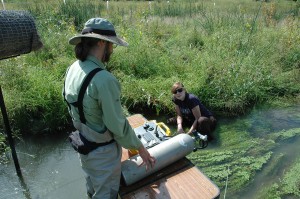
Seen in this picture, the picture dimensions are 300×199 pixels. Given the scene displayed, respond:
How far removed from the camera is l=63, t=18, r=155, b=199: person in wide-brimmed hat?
2.00 meters

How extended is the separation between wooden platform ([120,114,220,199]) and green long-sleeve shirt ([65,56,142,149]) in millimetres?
622

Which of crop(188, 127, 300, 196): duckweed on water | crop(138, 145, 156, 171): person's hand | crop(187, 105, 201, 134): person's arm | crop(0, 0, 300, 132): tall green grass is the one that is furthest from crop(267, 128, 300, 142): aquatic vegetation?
crop(138, 145, 156, 171): person's hand

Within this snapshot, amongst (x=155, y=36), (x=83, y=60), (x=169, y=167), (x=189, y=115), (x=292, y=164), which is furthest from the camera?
(x=155, y=36)

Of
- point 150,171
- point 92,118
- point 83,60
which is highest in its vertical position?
point 83,60

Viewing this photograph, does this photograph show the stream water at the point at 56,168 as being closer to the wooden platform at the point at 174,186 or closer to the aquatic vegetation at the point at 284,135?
the aquatic vegetation at the point at 284,135

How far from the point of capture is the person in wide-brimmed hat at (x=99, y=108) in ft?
6.55

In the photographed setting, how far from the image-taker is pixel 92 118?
A: 2.17 meters

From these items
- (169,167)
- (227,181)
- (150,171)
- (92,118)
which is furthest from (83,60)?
(227,181)

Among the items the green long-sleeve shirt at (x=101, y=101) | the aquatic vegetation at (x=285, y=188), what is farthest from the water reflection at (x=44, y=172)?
the aquatic vegetation at (x=285, y=188)

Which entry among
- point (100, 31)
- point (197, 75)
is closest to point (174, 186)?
point (100, 31)

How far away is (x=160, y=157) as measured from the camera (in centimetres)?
274

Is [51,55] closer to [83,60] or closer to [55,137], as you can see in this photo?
[55,137]

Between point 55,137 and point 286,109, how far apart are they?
4.28m

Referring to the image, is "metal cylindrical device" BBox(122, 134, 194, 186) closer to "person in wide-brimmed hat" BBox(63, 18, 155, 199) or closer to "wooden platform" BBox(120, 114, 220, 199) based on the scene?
"wooden platform" BBox(120, 114, 220, 199)
